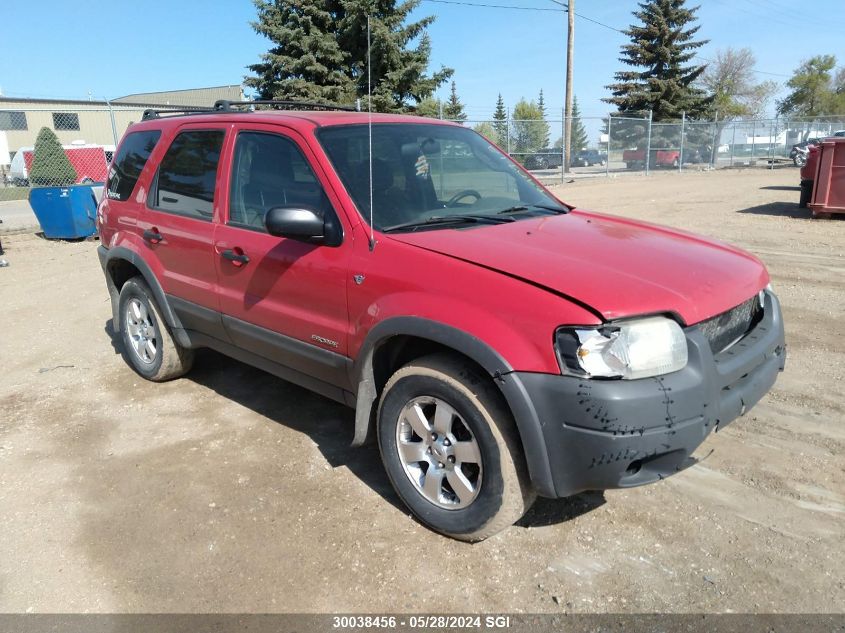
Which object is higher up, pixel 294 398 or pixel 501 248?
pixel 501 248

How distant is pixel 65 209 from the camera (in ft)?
39.3

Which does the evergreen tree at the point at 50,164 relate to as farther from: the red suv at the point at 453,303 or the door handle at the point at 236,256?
the door handle at the point at 236,256

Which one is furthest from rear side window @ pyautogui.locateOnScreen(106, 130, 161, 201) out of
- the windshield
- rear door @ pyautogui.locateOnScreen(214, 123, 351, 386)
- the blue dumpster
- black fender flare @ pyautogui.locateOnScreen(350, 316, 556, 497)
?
the blue dumpster

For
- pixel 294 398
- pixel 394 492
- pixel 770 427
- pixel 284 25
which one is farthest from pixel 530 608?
pixel 284 25

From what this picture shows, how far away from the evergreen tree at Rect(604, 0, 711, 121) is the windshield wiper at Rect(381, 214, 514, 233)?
42.4 m

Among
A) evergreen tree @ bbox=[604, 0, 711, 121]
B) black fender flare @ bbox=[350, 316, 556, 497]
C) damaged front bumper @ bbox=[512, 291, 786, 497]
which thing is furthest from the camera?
evergreen tree @ bbox=[604, 0, 711, 121]

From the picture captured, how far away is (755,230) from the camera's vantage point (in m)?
11.1

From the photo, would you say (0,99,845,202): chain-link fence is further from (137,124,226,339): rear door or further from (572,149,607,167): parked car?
(137,124,226,339): rear door

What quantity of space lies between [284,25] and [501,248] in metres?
26.5

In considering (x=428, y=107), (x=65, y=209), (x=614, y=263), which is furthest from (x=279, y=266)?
(x=428, y=107)

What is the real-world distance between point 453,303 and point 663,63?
46.4m

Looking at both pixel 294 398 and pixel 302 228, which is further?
pixel 294 398

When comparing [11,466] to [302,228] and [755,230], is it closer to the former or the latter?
[302,228]

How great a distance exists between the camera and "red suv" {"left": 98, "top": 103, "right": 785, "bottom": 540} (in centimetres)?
245
